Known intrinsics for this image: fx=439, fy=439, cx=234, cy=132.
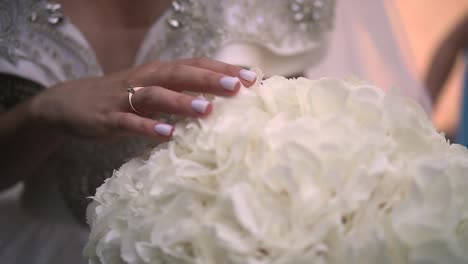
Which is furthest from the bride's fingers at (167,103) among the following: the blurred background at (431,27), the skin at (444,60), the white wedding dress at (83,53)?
the blurred background at (431,27)

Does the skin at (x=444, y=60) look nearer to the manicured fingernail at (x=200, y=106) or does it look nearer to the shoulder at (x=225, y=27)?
the shoulder at (x=225, y=27)

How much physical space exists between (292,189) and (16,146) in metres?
0.69

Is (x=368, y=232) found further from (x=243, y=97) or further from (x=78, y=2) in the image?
(x=78, y=2)

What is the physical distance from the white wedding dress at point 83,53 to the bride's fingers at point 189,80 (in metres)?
0.21

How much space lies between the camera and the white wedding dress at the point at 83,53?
0.83 metres

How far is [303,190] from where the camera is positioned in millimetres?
306

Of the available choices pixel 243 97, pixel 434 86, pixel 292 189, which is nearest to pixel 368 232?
pixel 292 189

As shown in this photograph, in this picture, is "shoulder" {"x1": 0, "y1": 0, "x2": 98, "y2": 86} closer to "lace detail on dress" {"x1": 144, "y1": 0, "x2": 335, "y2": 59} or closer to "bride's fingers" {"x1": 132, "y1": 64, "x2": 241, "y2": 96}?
"lace detail on dress" {"x1": 144, "y1": 0, "x2": 335, "y2": 59}

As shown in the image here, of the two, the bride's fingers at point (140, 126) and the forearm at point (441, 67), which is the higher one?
the bride's fingers at point (140, 126)

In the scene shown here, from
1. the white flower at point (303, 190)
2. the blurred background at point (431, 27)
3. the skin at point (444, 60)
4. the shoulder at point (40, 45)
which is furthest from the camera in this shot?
the blurred background at point (431, 27)

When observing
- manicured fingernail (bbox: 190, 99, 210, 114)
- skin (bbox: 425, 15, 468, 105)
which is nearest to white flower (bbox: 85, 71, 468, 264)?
manicured fingernail (bbox: 190, 99, 210, 114)

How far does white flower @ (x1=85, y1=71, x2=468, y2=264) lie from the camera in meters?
0.30

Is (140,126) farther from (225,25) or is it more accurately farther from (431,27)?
(431,27)

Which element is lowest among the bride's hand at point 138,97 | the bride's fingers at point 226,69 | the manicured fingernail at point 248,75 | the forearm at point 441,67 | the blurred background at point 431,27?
the blurred background at point 431,27
